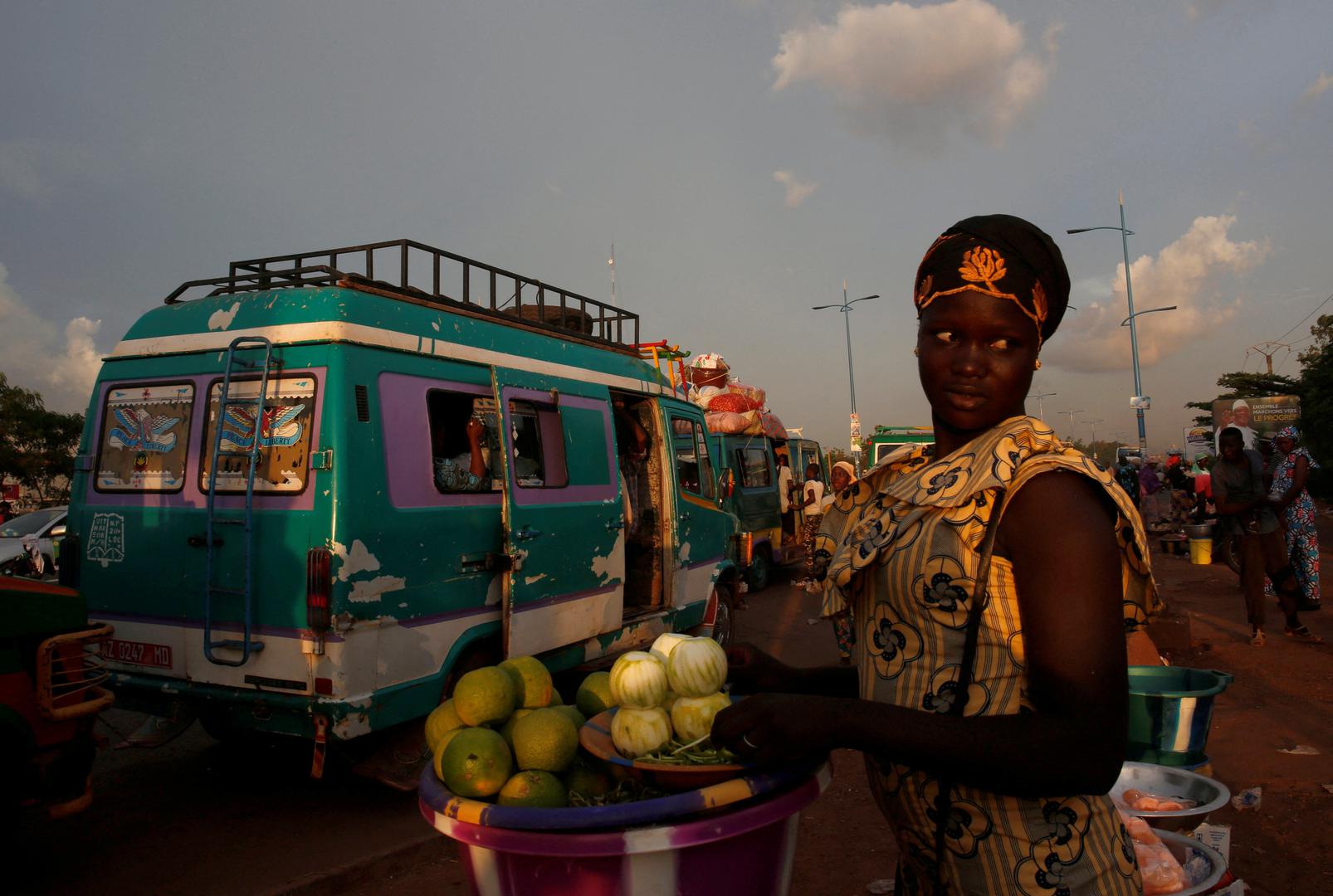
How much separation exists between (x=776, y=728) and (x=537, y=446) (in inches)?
185

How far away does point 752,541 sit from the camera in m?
13.5

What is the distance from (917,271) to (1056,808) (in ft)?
3.13

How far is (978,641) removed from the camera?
1.32 m

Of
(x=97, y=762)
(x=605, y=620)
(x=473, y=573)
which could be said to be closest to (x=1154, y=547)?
(x=605, y=620)

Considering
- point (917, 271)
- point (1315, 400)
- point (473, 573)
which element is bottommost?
point (473, 573)

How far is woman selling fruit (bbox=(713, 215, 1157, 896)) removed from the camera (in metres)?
1.25

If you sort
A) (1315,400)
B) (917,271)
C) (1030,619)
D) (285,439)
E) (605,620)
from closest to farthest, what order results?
(1030,619)
(917,271)
(285,439)
(605,620)
(1315,400)

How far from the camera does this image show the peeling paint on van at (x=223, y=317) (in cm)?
474

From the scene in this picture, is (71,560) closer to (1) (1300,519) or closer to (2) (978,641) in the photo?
(2) (978,641)

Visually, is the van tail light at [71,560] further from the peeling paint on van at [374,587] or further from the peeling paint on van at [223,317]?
the peeling paint on van at [374,587]

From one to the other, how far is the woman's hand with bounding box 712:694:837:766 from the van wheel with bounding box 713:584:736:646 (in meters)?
7.31

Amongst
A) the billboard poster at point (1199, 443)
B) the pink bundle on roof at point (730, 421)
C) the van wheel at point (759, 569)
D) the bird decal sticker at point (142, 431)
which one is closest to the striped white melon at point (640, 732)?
the bird decal sticker at point (142, 431)

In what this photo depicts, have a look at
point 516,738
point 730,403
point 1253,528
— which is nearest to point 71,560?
point 516,738

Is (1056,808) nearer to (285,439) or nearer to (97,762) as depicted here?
(285,439)
